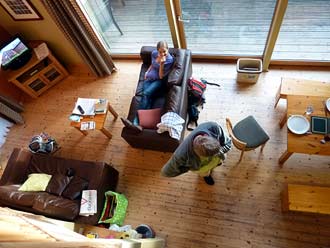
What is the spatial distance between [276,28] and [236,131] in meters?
1.38

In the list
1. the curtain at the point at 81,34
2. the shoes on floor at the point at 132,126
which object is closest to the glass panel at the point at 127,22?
the curtain at the point at 81,34

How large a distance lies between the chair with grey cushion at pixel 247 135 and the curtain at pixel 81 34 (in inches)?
91.4

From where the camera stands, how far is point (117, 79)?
14.0ft

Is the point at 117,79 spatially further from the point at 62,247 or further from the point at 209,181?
the point at 62,247

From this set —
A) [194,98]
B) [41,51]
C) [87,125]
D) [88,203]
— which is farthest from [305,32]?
[41,51]

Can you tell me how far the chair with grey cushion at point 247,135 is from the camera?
2.84 meters

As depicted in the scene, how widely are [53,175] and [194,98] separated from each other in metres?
2.10

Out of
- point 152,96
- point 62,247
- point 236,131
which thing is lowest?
point 62,247

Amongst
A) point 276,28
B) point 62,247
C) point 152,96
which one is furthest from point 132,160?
point 276,28

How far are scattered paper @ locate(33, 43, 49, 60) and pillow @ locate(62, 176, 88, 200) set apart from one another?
84.0 inches

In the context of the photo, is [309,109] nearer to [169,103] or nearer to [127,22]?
[169,103]

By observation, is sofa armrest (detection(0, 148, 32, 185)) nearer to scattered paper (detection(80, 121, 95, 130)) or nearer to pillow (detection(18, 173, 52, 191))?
pillow (detection(18, 173, 52, 191))

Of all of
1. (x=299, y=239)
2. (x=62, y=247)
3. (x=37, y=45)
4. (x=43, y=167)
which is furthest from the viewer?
(x=37, y=45)

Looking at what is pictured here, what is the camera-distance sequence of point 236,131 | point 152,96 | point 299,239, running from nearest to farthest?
point 299,239, point 236,131, point 152,96
